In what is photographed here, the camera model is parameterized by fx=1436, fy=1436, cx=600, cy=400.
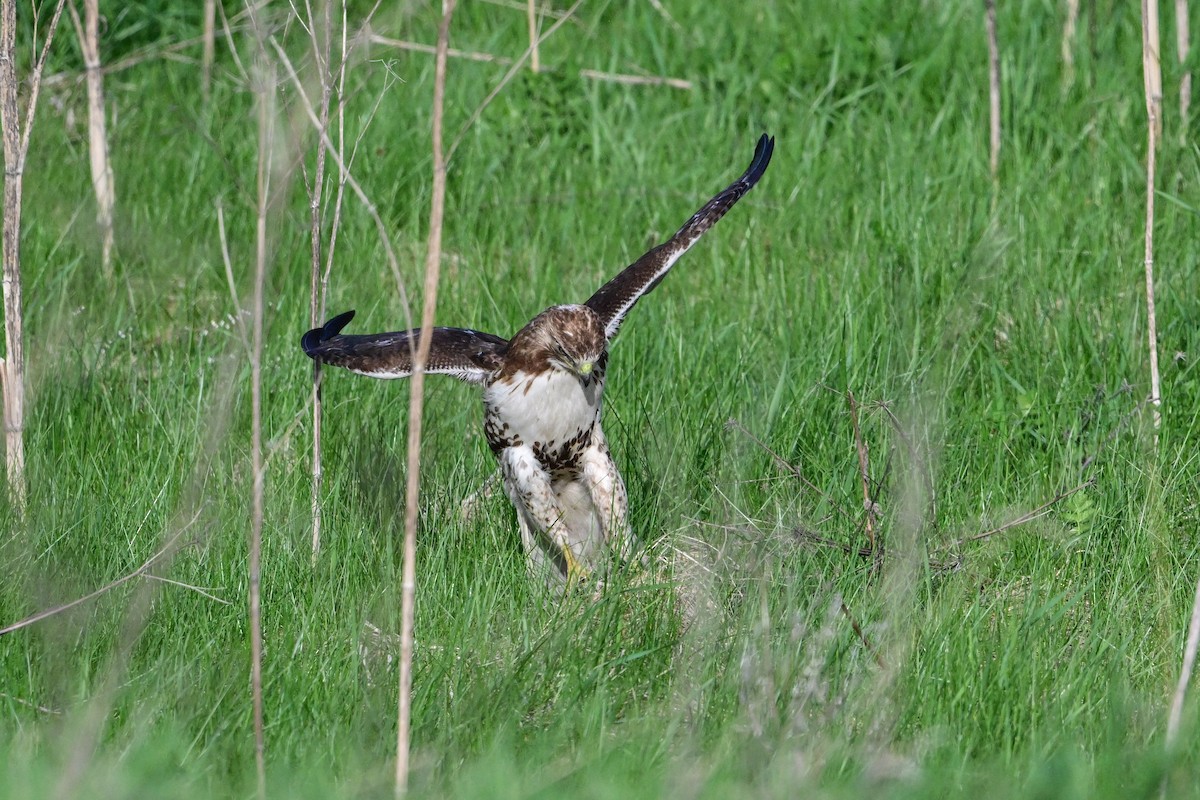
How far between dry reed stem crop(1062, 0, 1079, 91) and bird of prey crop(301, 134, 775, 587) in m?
3.10

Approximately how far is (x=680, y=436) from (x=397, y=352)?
3.44 feet

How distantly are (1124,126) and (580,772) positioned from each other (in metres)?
4.60

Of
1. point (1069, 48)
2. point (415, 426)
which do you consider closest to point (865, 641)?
point (415, 426)

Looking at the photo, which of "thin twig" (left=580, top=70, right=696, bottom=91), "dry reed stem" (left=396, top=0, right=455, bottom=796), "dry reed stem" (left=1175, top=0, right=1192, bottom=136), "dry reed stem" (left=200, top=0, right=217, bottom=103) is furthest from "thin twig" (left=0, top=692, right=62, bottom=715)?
"dry reed stem" (left=1175, top=0, right=1192, bottom=136)

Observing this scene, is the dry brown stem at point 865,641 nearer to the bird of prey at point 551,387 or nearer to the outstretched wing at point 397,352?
the bird of prey at point 551,387

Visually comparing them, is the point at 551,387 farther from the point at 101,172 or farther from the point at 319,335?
the point at 101,172

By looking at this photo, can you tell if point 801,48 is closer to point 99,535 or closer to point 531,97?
point 531,97

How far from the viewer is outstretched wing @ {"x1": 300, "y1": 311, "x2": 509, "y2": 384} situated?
370cm

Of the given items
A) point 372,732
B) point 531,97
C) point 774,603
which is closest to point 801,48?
point 531,97

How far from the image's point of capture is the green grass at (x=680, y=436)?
2.91 m

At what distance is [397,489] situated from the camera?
170 inches

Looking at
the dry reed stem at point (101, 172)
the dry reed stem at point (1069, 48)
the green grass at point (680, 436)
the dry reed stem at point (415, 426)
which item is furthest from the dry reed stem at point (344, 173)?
the dry reed stem at point (1069, 48)

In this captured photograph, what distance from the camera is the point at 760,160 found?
4109mm

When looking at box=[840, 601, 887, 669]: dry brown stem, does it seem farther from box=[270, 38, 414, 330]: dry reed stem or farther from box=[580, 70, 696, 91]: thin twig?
box=[580, 70, 696, 91]: thin twig
